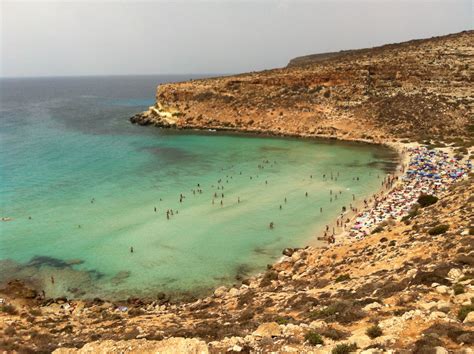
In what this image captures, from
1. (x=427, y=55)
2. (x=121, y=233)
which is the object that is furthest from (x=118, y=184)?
(x=427, y=55)

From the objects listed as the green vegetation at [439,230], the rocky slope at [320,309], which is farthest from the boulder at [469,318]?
the green vegetation at [439,230]

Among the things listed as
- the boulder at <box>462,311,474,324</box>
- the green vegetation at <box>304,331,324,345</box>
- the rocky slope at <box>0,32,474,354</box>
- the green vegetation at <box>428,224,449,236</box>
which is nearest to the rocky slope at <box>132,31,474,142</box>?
the rocky slope at <box>0,32,474,354</box>

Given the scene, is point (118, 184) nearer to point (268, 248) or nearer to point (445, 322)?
point (268, 248)

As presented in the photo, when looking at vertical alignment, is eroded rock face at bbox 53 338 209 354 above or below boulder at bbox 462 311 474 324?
below

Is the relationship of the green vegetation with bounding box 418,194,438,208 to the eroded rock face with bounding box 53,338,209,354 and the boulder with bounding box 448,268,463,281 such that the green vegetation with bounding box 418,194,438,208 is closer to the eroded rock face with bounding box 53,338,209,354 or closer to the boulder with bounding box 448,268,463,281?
the boulder with bounding box 448,268,463,281

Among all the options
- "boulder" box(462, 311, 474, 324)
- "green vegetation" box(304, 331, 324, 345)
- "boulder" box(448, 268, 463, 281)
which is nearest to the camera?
"boulder" box(462, 311, 474, 324)

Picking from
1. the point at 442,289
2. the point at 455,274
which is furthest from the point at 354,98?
the point at 442,289
